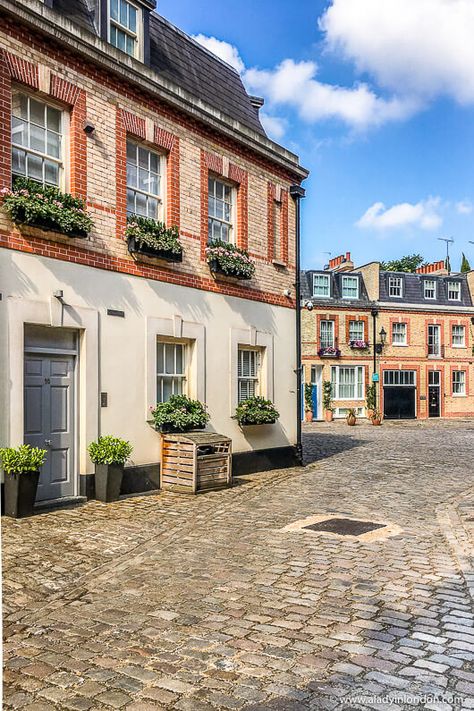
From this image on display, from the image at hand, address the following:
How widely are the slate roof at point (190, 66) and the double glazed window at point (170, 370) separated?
487 centimetres

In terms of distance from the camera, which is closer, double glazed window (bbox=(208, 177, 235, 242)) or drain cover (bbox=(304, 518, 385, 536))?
drain cover (bbox=(304, 518, 385, 536))

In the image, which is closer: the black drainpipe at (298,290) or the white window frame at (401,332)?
the black drainpipe at (298,290)

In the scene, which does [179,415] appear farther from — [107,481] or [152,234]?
[152,234]

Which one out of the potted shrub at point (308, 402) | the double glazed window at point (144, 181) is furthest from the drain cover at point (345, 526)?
the potted shrub at point (308, 402)

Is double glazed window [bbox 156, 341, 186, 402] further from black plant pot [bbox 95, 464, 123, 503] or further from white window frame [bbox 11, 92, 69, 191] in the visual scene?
white window frame [bbox 11, 92, 69, 191]

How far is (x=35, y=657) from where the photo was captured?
4.35m

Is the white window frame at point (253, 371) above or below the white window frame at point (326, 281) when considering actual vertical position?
below

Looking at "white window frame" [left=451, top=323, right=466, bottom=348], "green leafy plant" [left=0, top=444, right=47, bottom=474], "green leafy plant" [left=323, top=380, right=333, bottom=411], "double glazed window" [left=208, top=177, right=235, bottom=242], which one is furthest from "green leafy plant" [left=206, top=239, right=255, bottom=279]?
"white window frame" [left=451, top=323, right=466, bottom=348]

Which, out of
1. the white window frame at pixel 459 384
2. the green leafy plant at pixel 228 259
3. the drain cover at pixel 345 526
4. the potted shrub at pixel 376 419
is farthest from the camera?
the white window frame at pixel 459 384

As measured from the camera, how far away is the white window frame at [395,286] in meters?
37.3

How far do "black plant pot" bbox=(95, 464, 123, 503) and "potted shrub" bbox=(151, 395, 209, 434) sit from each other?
4.47ft

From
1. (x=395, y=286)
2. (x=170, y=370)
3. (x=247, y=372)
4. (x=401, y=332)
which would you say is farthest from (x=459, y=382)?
(x=170, y=370)

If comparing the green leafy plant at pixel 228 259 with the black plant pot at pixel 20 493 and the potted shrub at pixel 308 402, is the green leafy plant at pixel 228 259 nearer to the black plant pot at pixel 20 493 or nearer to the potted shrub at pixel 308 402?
the black plant pot at pixel 20 493

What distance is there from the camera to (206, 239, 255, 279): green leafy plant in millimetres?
12828
